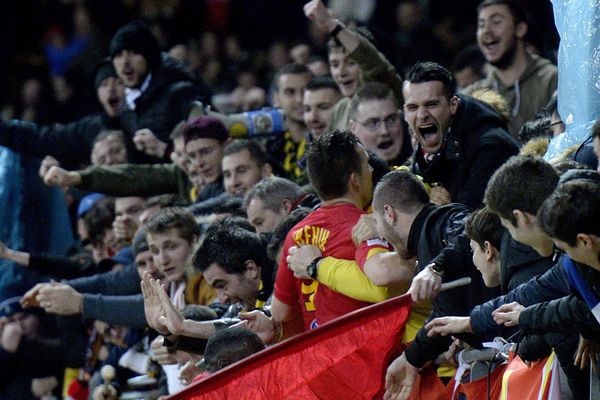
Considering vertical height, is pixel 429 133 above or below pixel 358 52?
below

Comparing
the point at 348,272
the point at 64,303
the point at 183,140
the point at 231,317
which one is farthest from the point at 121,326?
the point at 348,272

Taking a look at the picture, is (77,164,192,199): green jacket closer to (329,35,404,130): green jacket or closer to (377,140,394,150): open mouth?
(329,35,404,130): green jacket

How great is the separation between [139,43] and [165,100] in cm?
45

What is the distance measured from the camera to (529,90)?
27.1 feet

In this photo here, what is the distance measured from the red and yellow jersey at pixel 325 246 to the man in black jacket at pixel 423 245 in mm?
284

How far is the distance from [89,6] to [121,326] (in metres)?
6.39

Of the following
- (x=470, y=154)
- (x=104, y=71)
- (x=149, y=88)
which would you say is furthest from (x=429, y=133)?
(x=104, y=71)

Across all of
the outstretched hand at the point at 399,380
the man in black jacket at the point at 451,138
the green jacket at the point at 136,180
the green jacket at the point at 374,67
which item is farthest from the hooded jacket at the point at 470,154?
the green jacket at the point at 136,180

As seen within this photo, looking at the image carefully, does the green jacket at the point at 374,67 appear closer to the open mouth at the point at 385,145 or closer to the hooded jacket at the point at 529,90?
the hooded jacket at the point at 529,90

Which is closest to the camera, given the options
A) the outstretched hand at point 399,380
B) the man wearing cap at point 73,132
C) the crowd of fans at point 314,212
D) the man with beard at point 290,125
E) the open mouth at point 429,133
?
the crowd of fans at point 314,212

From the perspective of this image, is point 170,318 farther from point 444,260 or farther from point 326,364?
point 444,260

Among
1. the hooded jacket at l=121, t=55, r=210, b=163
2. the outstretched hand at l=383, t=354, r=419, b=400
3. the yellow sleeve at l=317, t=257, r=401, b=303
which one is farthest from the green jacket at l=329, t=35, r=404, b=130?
the outstretched hand at l=383, t=354, r=419, b=400

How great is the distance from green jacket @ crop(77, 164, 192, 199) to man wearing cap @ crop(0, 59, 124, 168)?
3.84 feet

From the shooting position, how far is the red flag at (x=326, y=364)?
17.7 ft
